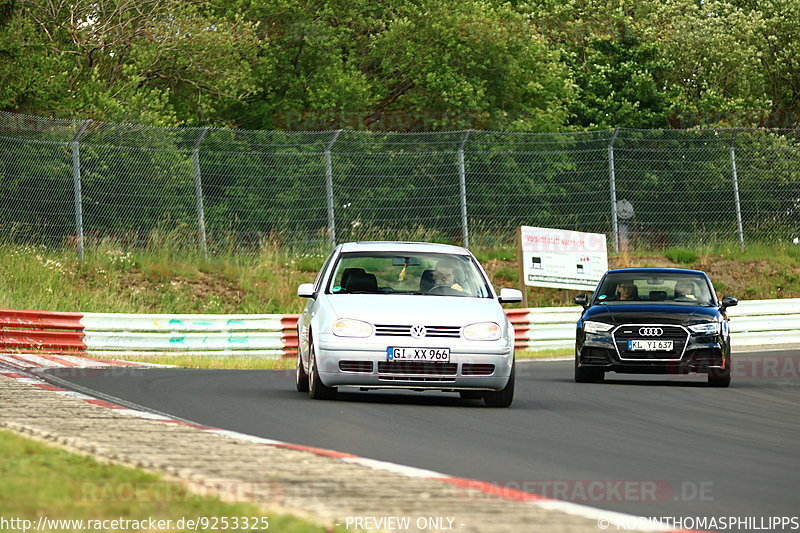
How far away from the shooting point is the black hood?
17125mm

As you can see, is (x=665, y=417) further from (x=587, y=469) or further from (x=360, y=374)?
(x=587, y=469)

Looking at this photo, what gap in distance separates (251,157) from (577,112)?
20.9 metres

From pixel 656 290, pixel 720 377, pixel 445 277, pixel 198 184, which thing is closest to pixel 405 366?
pixel 445 277

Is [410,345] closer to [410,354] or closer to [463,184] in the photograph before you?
[410,354]

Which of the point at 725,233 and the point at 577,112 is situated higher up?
the point at 577,112

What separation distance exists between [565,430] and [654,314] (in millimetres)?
6332

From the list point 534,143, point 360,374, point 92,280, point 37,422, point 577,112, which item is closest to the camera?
point 37,422

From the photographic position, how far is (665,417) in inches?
506

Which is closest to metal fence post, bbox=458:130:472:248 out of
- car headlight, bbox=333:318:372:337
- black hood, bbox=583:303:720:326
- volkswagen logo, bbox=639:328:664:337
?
black hood, bbox=583:303:720:326

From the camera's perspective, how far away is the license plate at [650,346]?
55.8 ft

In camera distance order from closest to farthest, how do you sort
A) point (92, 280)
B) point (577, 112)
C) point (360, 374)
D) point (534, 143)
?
point (360, 374) < point (92, 280) < point (534, 143) < point (577, 112)

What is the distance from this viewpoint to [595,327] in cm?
1731

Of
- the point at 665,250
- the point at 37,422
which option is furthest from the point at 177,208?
the point at 37,422

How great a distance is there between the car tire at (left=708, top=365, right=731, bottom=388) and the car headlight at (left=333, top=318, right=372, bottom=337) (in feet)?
19.4
